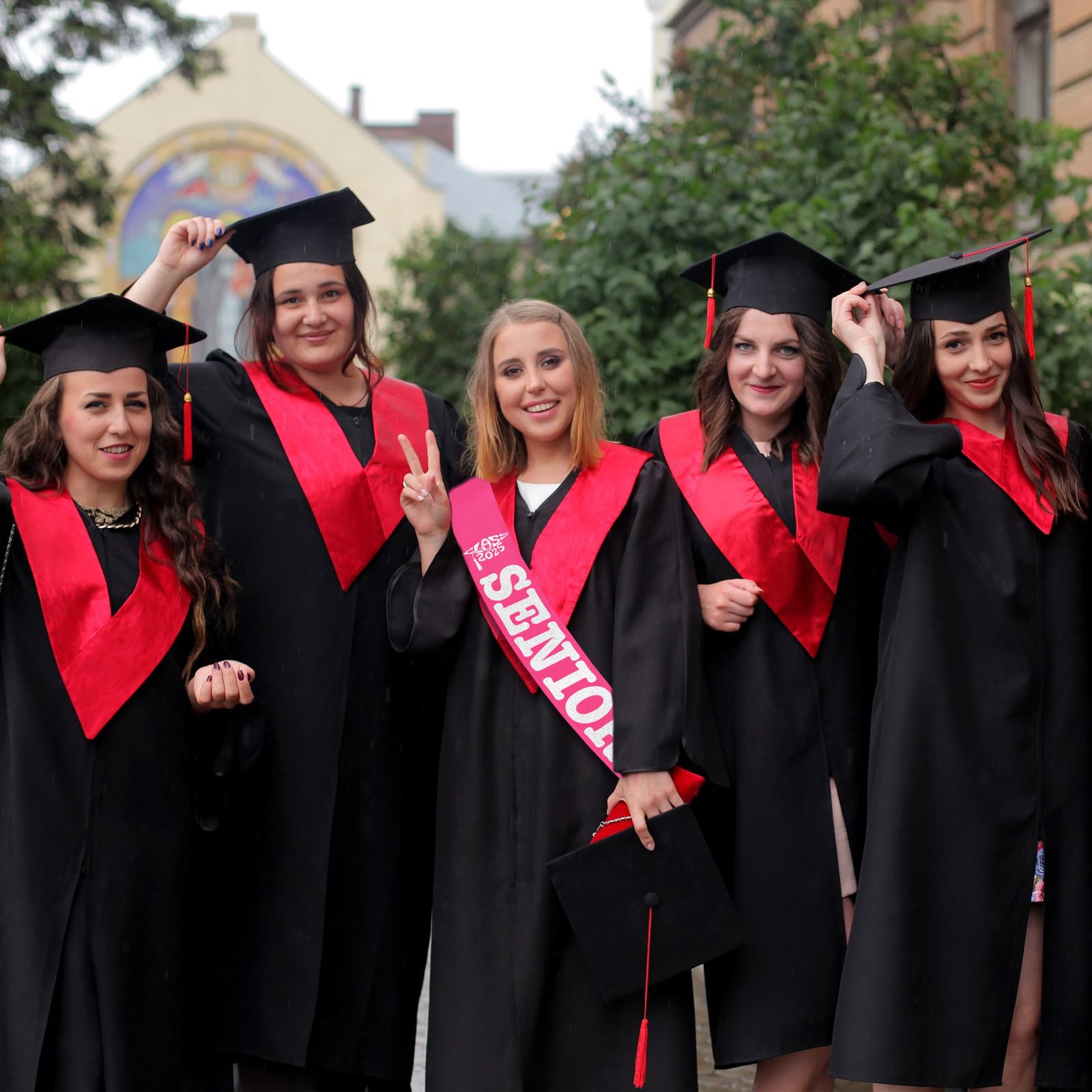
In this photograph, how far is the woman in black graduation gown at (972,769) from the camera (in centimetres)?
355

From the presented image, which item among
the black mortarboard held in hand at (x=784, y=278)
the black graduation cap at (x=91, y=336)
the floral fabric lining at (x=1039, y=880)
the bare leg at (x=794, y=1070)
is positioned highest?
the black mortarboard held in hand at (x=784, y=278)

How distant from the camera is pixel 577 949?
12.2 ft

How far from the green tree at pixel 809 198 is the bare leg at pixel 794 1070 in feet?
10.7

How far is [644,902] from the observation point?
11.8ft

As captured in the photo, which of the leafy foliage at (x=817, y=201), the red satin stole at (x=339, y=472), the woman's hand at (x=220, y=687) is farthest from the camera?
Answer: the leafy foliage at (x=817, y=201)

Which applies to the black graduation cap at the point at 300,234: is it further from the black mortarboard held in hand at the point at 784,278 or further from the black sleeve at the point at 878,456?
the black sleeve at the point at 878,456

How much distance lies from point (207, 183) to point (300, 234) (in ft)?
108

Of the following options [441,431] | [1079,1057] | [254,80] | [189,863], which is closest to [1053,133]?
[441,431]

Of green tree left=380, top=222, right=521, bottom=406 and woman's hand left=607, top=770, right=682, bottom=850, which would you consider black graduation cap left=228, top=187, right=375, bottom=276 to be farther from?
green tree left=380, top=222, right=521, bottom=406

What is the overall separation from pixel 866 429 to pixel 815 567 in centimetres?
41

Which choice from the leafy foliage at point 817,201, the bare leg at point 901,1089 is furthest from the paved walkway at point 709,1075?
the leafy foliage at point 817,201

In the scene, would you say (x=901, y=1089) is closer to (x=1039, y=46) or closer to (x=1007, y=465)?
(x=1007, y=465)

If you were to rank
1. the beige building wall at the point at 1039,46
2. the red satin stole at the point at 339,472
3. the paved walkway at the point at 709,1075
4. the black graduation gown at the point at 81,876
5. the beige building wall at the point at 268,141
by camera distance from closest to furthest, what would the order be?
the black graduation gown at the point at 81,876 → the red satin stole at the point at 339,472 → the paved walkway at the point at 709,1075 → the beige building wall at the point at 1039,46 → the beige building wall at the point at 268,141

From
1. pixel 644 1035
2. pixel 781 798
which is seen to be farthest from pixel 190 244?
pixel 644 1035
